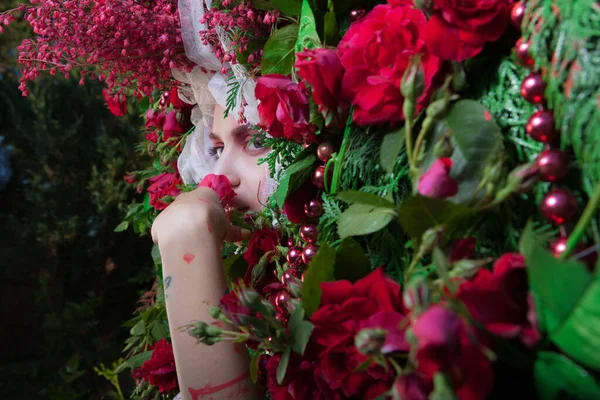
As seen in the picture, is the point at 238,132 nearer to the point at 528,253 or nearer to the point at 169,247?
the point at 169,247

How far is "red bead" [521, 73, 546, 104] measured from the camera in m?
0.44

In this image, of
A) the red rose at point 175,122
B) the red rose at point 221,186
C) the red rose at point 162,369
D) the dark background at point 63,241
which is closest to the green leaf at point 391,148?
the red rose at point 221,186

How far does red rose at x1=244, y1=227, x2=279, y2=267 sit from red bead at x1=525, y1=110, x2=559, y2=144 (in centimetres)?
41

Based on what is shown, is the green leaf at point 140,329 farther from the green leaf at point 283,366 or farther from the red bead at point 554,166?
the red bead at point 554,166

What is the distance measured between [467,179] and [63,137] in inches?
61.9

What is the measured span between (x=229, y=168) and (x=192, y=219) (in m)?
0.21

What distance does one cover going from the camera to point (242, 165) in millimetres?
820

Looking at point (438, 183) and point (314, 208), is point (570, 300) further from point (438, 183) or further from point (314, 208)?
point (314, 208)

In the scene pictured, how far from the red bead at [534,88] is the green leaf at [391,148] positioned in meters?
0.11

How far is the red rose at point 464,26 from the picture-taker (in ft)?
1.52

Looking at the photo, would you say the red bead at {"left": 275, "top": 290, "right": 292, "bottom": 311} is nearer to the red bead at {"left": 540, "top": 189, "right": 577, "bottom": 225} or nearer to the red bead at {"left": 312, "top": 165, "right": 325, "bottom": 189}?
the red bead at {"left": 312, "top": 165, "right": 325, "bottom": 189}

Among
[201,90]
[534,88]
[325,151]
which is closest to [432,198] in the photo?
[534,88]

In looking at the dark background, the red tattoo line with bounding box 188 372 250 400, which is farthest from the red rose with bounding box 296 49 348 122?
the dark background

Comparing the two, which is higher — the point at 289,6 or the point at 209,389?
the point at 289,6
